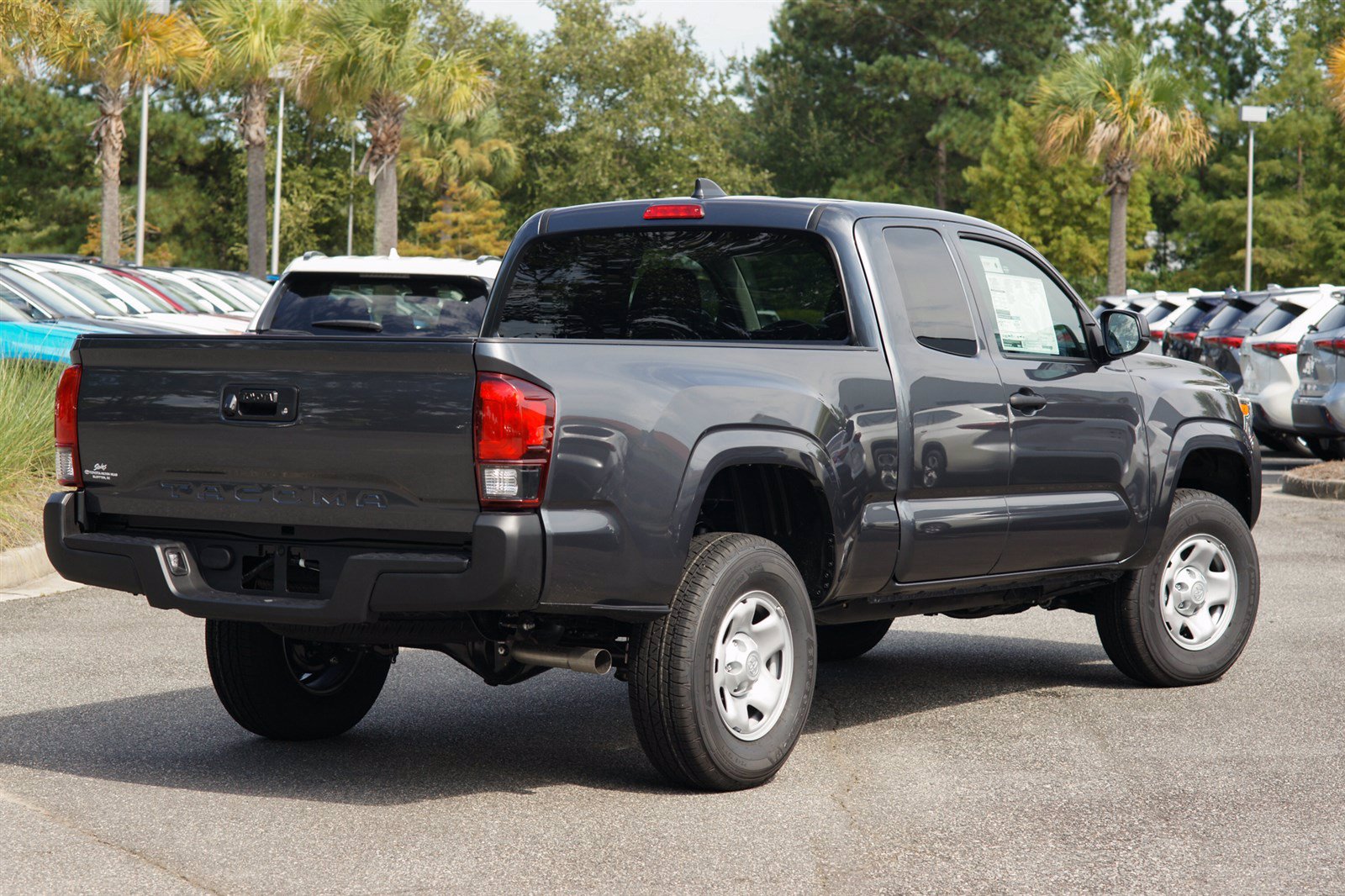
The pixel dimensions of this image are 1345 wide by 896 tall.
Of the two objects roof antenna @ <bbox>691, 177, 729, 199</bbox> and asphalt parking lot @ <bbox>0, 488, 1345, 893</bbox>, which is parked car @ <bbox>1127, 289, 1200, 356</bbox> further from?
roof antenna @ <bbox>691, 177, 729, 199</bbox>

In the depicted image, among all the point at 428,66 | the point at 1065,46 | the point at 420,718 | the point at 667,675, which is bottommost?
the point at 420,718

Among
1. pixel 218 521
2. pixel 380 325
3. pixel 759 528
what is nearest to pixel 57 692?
pixel 218 521

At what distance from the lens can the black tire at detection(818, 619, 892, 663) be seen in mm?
8109

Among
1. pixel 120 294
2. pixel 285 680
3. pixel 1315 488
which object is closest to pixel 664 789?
pixel 285 680

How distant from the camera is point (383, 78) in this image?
34625mm

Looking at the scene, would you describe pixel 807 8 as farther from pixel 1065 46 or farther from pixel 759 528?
pixel 759 528

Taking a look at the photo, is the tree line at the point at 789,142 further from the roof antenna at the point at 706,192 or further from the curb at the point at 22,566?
the roof antenna at the point at 706,192

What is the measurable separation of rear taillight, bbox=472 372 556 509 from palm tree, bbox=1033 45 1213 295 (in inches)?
1345

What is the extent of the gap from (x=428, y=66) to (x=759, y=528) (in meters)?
31.3

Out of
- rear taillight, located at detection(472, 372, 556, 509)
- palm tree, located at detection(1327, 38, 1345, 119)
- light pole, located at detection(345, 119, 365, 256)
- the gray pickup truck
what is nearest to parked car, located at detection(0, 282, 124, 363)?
the gray pickup truck

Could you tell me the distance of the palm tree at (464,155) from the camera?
208 feet

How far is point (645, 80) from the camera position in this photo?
→ 2530 inches

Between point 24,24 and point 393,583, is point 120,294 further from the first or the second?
point 393,583

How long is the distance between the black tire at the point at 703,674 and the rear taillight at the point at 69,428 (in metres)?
1.96
